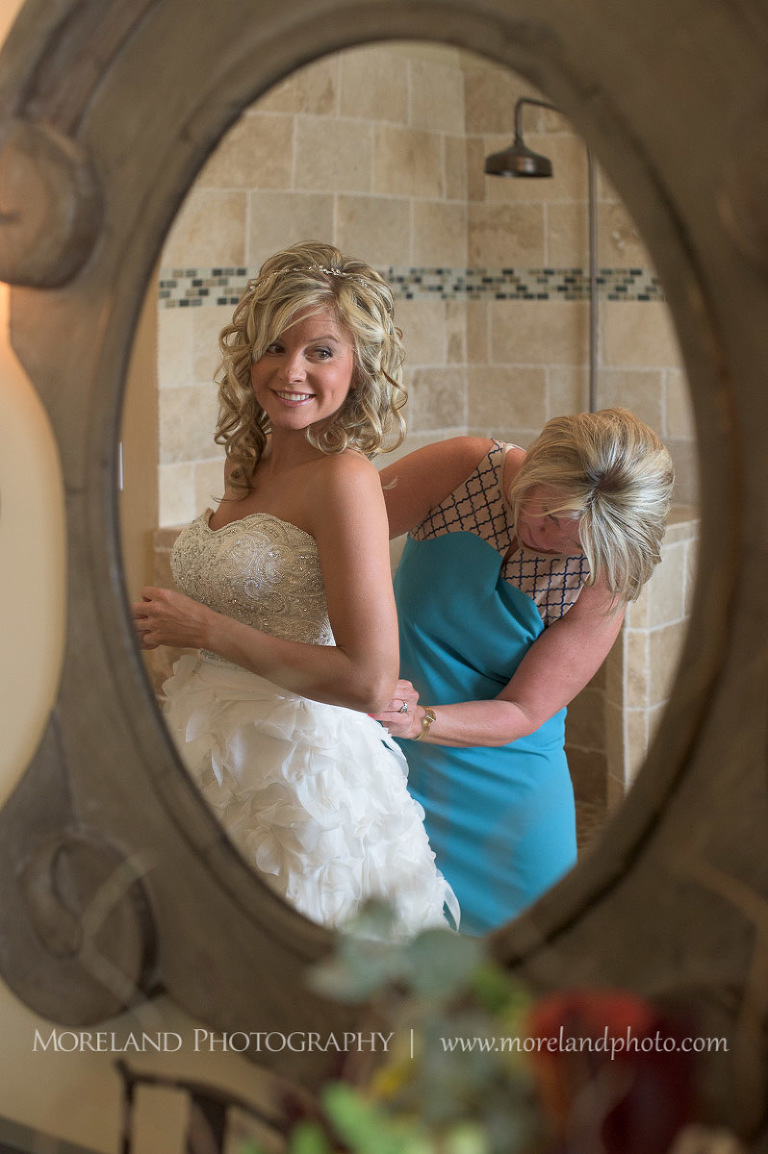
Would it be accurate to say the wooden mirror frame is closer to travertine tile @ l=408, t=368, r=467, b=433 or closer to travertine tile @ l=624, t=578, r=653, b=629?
travertine tile @ l=624, t=578, r=653, b=629

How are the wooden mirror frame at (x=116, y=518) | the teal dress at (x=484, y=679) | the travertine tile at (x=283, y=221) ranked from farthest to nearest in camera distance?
1. the travertine tile at (x=283, y=221)
2. the teal dress at (x=484, y=679)
3. the wooden mirror frame at (x=116, y=518)

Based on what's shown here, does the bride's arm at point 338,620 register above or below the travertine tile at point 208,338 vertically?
below

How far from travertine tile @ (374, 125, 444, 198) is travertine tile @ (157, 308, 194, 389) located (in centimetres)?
17

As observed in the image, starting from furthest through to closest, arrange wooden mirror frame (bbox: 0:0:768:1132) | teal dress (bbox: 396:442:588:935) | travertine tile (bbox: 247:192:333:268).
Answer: travertine tile (bbox: 247:192:333:268)
teal dress (bbox: 396:442:588:935)
wooden mirror frame (bbox: 0:0:768:1132)

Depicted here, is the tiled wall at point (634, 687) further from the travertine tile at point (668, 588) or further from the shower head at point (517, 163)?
the shower head at point (517, 163)

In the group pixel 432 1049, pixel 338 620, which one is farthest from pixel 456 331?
pixel 432 1049

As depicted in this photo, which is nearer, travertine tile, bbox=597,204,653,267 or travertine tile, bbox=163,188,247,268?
travertine tile, bbox=597,204,653,267

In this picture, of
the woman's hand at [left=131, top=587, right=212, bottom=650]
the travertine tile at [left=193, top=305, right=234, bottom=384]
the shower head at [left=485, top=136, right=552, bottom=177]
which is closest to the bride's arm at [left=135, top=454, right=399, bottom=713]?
the woman's hand at [left=131, top=587, right=212, bottom=650]

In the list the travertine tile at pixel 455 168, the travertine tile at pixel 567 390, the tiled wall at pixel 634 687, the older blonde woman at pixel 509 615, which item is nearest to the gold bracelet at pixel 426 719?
the older blonde woman at pixel 509 615

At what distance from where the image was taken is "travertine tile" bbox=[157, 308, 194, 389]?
72cm

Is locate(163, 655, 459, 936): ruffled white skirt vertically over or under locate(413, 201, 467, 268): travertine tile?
under

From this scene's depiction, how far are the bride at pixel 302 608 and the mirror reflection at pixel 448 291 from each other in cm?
2

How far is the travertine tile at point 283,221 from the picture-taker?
2.27ft

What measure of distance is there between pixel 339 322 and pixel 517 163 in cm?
18
